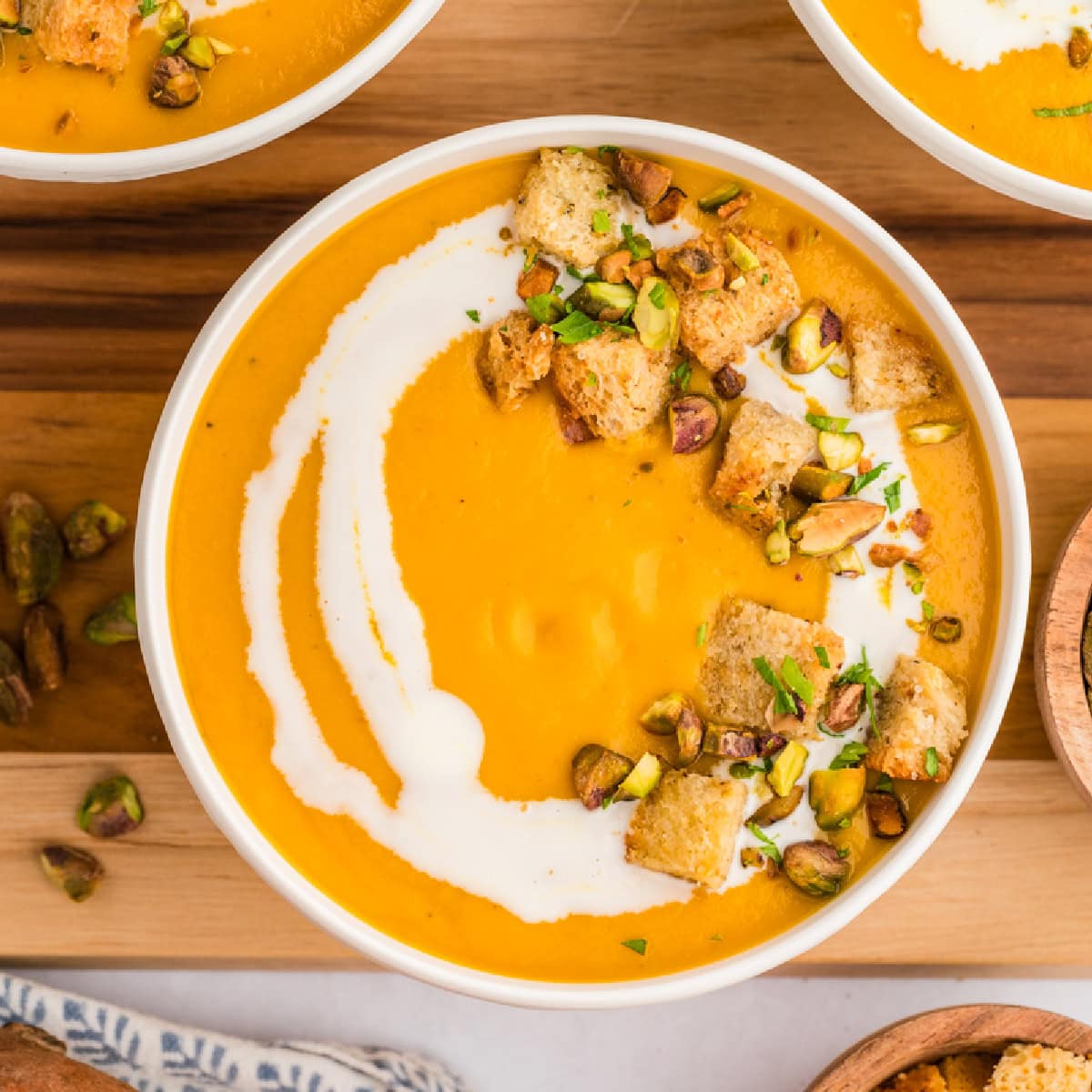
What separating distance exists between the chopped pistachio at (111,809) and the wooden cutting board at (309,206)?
27 millimetres

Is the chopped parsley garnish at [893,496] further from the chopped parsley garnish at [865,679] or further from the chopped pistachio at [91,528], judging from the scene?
the chopped pistachio at [91,528]

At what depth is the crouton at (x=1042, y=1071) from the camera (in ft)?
6.74

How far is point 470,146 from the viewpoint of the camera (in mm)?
1725

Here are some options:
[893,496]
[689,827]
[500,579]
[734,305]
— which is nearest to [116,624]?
[500,579]

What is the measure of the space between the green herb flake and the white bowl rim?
0.89m

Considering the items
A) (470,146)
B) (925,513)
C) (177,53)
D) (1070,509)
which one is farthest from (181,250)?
(1070,509)

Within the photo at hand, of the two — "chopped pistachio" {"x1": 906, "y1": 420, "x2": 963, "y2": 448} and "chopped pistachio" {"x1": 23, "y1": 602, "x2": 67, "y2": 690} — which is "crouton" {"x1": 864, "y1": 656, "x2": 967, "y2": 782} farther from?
"chopped pistachio" {"x1": 23, "y1": 602, "x2": 67, "y2": 690}

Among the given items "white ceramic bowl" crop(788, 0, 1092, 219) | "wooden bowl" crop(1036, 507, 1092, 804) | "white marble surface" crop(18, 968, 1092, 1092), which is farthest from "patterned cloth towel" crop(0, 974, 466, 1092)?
"white ceramic bowl" crop(788, 0, 1092, 219)

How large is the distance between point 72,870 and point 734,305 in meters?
1.25

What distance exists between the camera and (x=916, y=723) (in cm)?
171

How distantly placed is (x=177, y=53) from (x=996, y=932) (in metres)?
1.70

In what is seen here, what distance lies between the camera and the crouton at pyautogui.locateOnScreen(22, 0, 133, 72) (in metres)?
1.66

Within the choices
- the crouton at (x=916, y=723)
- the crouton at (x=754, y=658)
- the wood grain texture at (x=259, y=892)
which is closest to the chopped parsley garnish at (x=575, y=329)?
the crouton at (x=754, y=658)

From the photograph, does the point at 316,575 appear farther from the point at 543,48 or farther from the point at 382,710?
the point at 543,48
